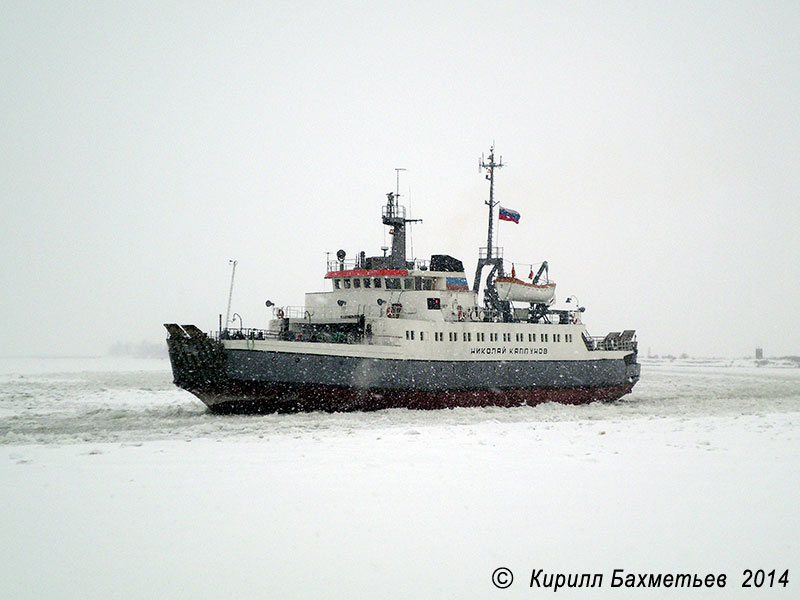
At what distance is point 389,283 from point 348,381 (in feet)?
19.5

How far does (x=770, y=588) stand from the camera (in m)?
5.56

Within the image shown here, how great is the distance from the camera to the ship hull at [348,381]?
2123 centimetres

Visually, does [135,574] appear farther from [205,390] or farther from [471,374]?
[471,374]

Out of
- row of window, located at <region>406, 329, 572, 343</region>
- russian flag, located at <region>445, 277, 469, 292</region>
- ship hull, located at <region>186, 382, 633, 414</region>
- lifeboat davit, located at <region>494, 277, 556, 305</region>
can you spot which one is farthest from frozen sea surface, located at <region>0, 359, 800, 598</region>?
lifeboat davit, located at <region>494, 277, 556, 305</region>

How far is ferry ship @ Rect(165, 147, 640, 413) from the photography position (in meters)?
21.6

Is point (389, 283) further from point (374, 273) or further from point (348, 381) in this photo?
point (348, 381)

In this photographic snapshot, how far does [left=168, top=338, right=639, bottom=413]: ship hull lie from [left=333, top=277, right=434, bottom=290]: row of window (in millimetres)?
3866

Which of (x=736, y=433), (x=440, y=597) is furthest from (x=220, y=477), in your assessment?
(x=736, y=433)

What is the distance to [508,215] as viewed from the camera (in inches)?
1241

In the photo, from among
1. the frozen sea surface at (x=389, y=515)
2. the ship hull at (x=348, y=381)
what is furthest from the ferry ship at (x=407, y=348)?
the frozen sea surface at (x=389, y=515)

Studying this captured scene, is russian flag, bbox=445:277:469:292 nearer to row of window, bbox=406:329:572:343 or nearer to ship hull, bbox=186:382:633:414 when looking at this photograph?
row of window, bbox=406:329:572:343

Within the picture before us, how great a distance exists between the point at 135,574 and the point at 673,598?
209 inches

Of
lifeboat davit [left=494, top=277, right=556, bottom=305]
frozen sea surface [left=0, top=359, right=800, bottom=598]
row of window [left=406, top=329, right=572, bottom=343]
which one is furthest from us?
lifeboat davit [left=494, top=277, right=556, bottom=305]

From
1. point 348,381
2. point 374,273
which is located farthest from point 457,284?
point 348,381
